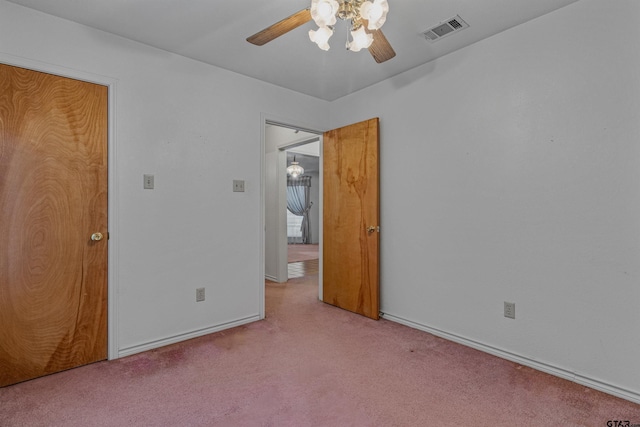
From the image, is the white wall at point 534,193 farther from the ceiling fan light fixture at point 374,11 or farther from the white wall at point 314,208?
the white wall at point 314,208

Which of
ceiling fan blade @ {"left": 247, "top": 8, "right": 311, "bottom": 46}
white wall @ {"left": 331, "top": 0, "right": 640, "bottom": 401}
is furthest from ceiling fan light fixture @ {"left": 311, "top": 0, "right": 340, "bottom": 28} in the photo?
white wall @ {"left": 331, "top": 0, "right": 640, "bottom": 401}

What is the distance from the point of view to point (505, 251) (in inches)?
94.0

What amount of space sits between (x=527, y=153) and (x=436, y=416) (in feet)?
5.87

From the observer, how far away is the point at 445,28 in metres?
2.30

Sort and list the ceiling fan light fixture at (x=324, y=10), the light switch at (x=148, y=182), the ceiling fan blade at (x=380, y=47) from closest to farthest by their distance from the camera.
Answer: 1. the ceiling fan light fixture at (x=324, y=10)
2. the ceiling fan blade at (x=380, y=47)
3. the light switch at (x=148, y=182)

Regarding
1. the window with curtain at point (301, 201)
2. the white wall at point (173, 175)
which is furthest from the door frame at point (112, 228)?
the window with curtain at point (301, 201)

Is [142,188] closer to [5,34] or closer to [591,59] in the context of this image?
[5,34]

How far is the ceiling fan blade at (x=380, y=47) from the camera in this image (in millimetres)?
1686

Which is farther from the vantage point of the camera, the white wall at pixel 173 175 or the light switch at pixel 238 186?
the light switch at pixel 238 186

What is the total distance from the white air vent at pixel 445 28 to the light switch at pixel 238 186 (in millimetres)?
1943

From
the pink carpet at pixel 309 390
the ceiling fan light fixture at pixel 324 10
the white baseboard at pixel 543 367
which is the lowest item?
the pink carpet at pixel 309 390

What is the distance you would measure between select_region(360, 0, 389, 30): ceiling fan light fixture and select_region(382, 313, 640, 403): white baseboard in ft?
7.69

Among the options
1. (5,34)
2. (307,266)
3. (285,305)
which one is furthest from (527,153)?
(307,266)

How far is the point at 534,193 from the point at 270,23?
7.12 ft
